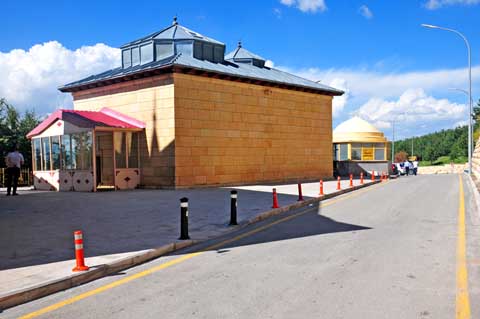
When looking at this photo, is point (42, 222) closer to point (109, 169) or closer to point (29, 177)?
point (109, 169)

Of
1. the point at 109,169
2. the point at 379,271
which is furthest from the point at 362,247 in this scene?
the point at 109,169

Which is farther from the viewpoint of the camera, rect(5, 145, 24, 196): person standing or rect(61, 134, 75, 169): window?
rect(61, 134, 75, 169): window

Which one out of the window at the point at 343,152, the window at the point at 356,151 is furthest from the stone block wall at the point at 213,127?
the window at the point at 356,151

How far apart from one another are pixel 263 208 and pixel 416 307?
9194mm

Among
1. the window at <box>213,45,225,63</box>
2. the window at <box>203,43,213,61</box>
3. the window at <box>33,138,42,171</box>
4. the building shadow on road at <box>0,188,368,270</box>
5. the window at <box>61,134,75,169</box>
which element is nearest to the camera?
the building shadow on road at <box>0,188,368,270</box>

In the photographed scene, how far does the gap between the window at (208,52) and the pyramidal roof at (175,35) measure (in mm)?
329

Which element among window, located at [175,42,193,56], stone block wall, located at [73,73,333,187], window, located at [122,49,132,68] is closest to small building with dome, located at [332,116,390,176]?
stone block wall, located at [73,73,333,187]

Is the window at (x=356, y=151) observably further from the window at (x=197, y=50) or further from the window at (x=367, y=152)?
the window at (x=197, y=50)

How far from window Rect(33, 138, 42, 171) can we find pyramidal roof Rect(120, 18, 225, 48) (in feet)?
23.8

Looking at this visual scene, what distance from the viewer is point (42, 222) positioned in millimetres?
11734

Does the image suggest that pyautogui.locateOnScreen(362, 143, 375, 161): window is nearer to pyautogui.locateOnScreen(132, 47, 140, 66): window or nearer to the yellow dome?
the yellow dome

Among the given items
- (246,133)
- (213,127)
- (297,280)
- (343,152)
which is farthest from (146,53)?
(297,280)

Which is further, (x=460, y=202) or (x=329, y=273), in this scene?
(x=460, y=202)

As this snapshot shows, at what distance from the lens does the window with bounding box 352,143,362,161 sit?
40.4m
